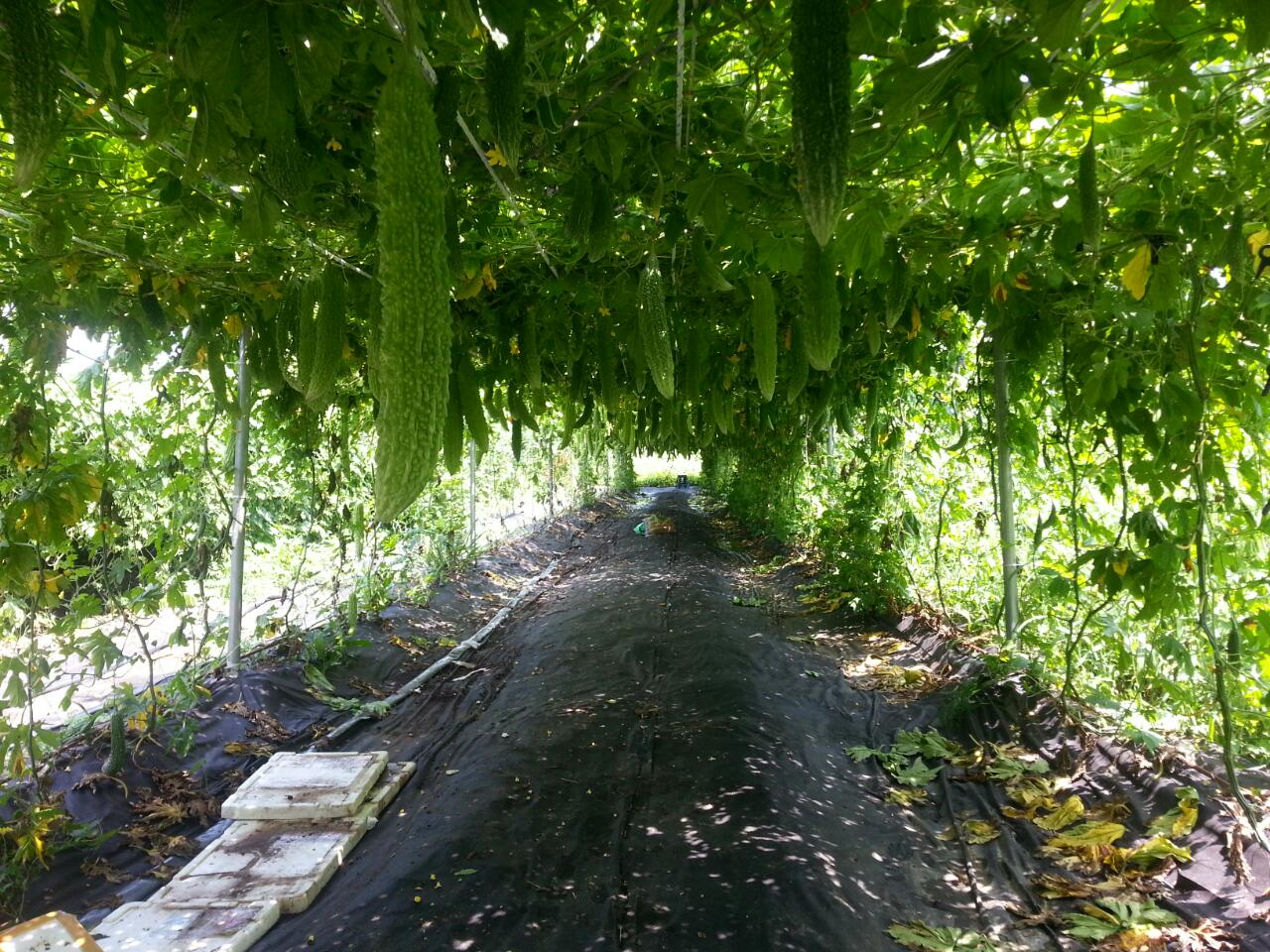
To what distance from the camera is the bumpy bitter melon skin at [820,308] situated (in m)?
2.83

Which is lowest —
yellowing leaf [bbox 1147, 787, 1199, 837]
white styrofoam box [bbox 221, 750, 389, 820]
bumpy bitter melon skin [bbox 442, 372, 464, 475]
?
white styrofoam box [bbox 221, 750, 389, 820]

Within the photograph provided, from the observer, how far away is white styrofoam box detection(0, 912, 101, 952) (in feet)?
7.28

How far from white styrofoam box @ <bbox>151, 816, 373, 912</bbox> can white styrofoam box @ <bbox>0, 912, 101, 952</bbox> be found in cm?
155

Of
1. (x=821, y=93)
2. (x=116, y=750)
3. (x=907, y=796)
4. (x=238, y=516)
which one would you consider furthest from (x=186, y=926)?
(x=821, y=93)

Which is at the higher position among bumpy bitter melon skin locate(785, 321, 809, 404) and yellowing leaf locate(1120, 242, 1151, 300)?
yellowing leaf locate(1120, 242, 1151, 300)

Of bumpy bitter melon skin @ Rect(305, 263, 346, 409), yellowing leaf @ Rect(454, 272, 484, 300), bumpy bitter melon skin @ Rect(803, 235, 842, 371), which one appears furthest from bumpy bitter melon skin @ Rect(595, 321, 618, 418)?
bumpy bitter melon skin @ Rect(305, 263, 346, 409)

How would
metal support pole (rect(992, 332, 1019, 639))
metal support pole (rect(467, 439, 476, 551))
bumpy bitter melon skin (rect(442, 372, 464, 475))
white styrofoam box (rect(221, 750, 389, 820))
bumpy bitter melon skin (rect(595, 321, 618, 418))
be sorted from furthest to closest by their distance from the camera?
metal support pole (rect(467, 439, 476, 551)), metal support pole (rect(992, 332, 1019, 639)), white styrofoam box (rect(221, 750, 389, 820)), bumpy bitter melon skin (rect(595, 321, 618, 418)), bumpy bitter melon skin (rect(442, 372, 464, 475))

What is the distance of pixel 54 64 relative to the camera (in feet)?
4.36

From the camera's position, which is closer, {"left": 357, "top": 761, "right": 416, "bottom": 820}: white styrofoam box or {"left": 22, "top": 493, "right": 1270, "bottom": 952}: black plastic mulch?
{"left": 22, "top": 493, "right": 1270, "bottom": 952}: black plastic mulch

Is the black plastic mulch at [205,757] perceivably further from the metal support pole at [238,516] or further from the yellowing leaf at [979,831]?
the yellowing leaf at [979,831]

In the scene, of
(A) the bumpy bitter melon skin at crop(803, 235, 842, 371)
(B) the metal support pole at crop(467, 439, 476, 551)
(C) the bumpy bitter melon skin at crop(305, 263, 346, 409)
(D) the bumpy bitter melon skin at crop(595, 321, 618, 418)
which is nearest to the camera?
(C) the bumpy bitter melon skin at crop(305, 263, 346, 409)

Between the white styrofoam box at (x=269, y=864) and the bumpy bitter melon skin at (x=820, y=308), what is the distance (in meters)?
3.94

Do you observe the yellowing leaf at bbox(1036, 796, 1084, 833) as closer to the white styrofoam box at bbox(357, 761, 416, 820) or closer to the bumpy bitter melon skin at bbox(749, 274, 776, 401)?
the bumpy bitter melon skin at bbox(749, 274, 776, 401)

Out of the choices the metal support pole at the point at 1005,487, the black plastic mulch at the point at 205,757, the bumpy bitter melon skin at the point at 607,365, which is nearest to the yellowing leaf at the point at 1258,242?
the metal support pole at the point at 1005,487
